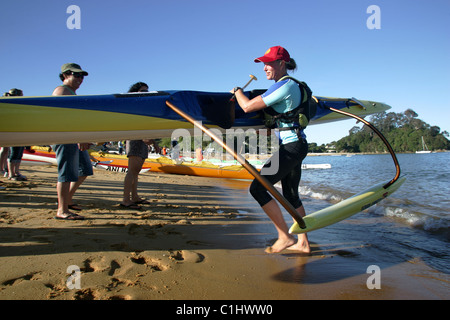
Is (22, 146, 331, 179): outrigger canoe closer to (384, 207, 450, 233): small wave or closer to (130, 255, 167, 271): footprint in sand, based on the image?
(384, 207, 450, 233): small wave

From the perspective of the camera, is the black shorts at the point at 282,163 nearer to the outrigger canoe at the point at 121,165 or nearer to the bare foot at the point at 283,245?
the bare foot at the point at 283,245

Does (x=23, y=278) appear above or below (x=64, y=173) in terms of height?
below

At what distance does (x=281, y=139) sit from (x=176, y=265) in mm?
1577

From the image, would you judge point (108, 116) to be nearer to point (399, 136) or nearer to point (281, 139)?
point (281, 139)

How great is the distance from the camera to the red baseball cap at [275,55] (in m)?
2.75

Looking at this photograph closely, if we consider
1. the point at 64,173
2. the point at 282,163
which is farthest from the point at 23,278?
the point at 282,163

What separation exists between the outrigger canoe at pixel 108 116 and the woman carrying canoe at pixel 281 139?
87 centimetres

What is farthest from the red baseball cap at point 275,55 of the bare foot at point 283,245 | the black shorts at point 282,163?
the bare foot at point 283,245

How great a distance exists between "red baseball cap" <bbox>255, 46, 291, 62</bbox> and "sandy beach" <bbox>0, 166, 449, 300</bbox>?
2.01m

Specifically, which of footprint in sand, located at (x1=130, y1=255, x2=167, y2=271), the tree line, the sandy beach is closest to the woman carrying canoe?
the sandy beach

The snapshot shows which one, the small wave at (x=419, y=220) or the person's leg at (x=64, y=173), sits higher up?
the person's leg at (x=64, y=173)

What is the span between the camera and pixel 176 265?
2.34m

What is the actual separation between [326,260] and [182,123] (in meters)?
2.34
